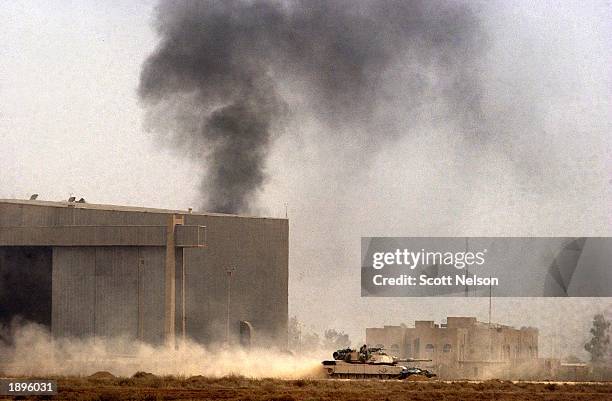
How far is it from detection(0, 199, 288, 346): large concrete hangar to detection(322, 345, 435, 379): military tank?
1424 centimetres

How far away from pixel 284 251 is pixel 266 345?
7767 mm

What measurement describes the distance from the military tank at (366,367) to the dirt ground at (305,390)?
2394mm

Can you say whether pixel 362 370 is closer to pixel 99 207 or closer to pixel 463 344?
pixel 99 207

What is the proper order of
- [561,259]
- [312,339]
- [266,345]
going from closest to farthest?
[266,345] < [561,259] < [312,339]

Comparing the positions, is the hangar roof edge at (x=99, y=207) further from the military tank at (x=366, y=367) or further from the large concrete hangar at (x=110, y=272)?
the military tank at (x=366, y=367)

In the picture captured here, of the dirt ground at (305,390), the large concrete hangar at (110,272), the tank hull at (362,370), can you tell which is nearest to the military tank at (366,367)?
the tank hull at (362,370)

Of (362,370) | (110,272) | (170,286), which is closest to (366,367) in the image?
(362,370)

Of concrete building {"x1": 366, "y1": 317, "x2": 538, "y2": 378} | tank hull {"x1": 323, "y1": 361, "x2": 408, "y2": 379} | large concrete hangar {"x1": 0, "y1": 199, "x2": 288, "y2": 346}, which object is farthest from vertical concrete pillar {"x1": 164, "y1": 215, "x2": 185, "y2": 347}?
concrete building {"x1": 366, "y1": 317, "x2": 538, "y2": 378}

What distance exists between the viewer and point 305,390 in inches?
3056

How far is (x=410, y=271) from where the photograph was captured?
113688 millimetres

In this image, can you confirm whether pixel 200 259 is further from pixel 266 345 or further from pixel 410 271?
pixel 410 271

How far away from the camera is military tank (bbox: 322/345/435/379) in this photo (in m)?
89.6

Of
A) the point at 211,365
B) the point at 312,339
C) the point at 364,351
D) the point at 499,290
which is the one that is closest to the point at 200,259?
the point at 211,365

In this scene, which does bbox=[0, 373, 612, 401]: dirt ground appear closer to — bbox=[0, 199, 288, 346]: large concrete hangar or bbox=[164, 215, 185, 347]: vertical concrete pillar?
bbox=[164, 215, 185, 347]: vertical concrete pillar
